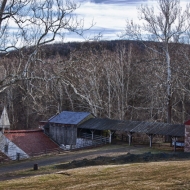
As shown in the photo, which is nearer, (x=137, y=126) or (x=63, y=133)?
(x=137, y=126)

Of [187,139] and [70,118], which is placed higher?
[70,118]

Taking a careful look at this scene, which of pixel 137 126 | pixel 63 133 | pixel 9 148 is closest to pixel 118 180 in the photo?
pixel 137 126

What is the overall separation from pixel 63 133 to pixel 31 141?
3908mm

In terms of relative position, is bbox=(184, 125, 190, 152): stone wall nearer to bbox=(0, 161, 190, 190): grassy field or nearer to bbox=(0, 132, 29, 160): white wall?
bbox=(0, 161, 190, 190): grassy field

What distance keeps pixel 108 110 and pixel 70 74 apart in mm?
31244

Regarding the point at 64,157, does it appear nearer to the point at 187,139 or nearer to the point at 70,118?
the point at 187,139

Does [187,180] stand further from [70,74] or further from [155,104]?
[155,104]

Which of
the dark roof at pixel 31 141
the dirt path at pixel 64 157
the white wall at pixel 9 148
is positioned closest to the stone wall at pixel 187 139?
the dirt path at pixel 64 157

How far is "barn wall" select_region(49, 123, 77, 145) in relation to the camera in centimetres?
4012

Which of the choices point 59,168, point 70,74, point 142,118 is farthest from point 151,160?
point 142,118

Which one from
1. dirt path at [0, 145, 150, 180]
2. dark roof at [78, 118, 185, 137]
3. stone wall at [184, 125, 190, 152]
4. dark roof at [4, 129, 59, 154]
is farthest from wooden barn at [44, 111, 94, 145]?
stone wall at [184, 125, 190, 152]

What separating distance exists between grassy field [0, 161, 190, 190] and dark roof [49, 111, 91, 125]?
70.2ft

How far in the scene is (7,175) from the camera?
22.9 meters

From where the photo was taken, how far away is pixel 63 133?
41219 millimetres
